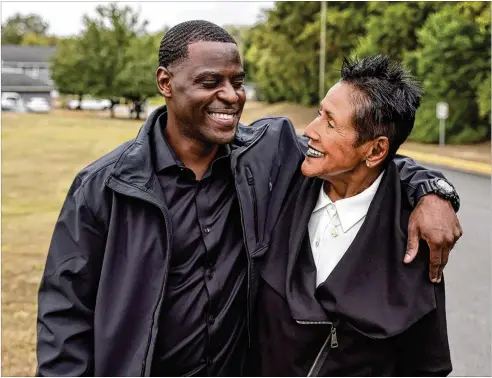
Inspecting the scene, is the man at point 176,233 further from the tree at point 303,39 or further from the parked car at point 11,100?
the parked car at point 11,100

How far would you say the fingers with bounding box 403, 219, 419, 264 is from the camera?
84.7 inches

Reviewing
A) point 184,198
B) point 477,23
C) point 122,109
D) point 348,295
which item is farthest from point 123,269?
point 122,109

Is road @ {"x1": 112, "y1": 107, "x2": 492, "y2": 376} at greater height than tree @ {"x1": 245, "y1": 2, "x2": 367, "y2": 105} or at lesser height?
lesser

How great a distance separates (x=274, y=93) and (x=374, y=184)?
154 feet

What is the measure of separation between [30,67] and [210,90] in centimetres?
7607

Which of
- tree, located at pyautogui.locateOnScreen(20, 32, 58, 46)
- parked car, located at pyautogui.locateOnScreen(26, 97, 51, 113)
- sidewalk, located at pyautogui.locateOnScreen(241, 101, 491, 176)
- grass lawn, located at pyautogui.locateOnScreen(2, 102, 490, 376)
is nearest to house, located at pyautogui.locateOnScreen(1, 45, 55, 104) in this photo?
parked car, located at pyautogui.locateOnScreen(26, 97, 51, 113)

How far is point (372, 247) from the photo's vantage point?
7.16ft

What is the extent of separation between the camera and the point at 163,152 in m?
2.43

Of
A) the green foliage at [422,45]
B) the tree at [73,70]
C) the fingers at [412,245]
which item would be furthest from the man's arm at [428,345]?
the tree at [73,70]

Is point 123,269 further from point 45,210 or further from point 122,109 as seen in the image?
point 122,109

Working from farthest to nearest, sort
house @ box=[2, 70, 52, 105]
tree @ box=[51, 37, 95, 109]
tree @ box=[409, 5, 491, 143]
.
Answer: house @ box=[2, 70, 52, 105], tree @ box=[51, 37, 95, 109], tree @ box=[409, 5, 491, 143]

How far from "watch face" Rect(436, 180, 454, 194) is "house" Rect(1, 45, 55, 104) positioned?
65.4 m

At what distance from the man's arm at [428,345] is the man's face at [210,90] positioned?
36.2 inches

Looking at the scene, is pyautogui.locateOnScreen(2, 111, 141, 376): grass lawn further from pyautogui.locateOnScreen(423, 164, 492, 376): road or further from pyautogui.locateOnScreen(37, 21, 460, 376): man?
pyautogui.locateOnScreen(423, 164, 492, 376): road
